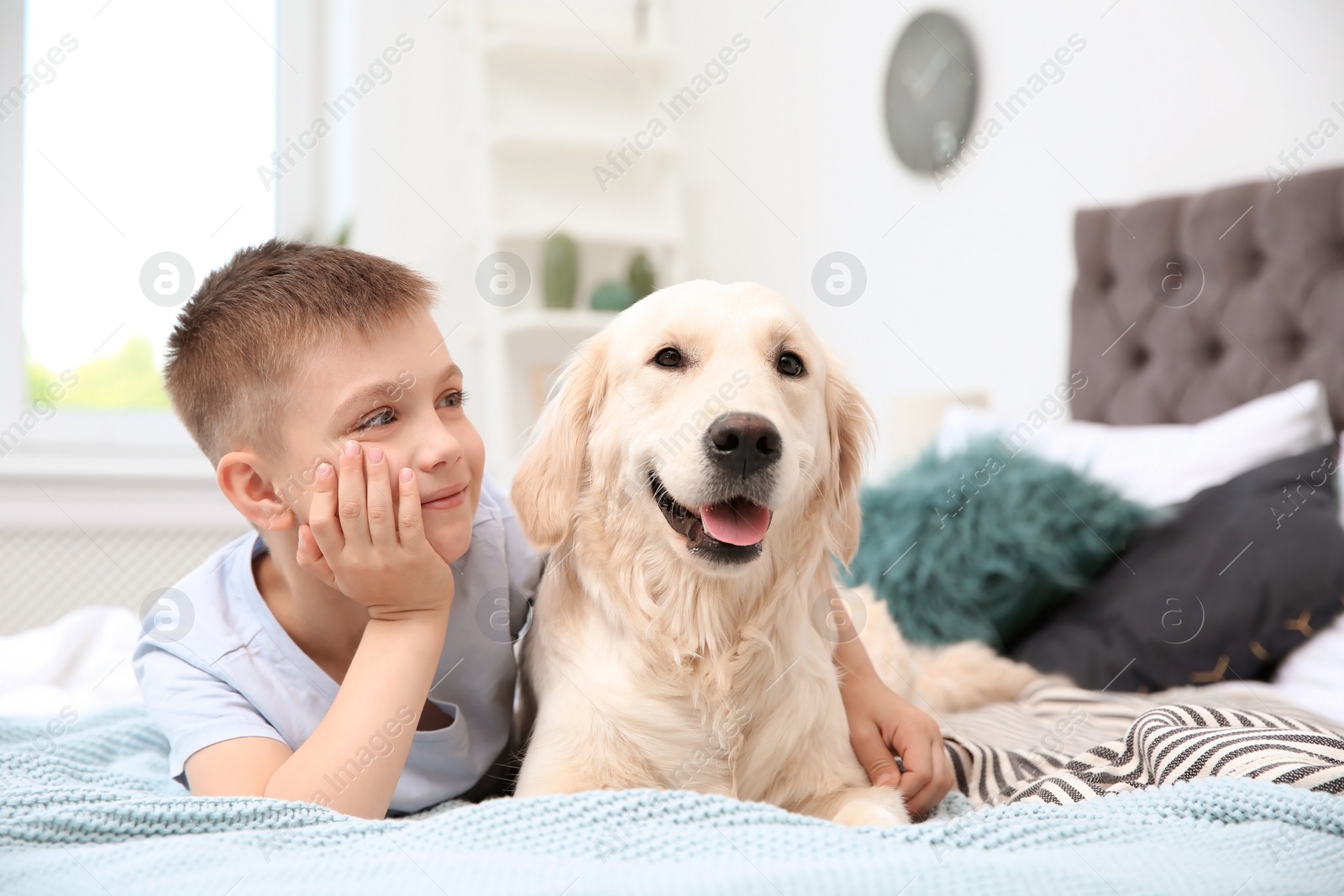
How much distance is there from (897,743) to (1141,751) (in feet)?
0.99

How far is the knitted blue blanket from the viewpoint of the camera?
2.30 ft

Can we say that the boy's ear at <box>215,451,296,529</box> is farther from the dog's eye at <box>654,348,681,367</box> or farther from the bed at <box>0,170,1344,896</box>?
the dog's eye at <box>654,348,681,367</box>

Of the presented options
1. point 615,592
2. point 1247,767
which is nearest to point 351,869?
point 615,592

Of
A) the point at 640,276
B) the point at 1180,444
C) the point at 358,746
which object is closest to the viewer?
the point at 358,746

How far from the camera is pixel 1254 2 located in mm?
2215

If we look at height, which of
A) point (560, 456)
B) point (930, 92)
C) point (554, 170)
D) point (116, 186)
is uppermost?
point (930, 92)

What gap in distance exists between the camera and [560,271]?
3.74 metres

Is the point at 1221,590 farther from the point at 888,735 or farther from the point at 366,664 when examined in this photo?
the point at 366,664

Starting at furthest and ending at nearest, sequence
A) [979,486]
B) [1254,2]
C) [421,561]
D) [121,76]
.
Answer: [121,76] < [1254,2] < [979,486] < [421,561]

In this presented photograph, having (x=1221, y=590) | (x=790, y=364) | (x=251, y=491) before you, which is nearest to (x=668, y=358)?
(x=790, y=364)

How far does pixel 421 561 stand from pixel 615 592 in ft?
0.84

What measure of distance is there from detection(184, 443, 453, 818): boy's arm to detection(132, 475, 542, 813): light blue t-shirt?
0.03m

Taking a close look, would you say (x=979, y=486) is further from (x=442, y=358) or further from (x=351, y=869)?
(x=351, y=869)

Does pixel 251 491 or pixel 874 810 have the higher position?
pixel 251 491
